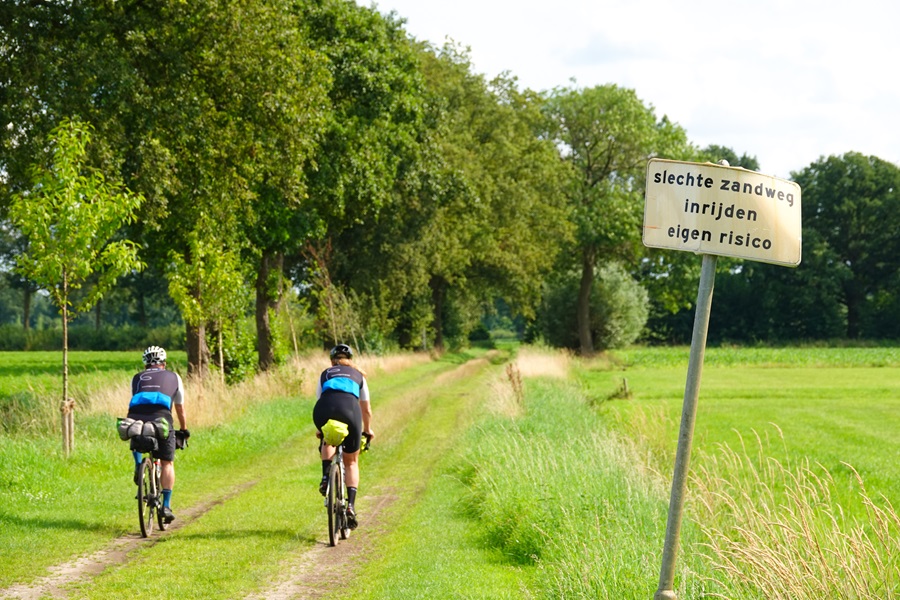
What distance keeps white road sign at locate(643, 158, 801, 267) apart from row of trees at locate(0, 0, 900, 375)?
40.7 feet

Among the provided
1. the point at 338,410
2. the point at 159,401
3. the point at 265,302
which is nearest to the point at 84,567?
the point at 159,401

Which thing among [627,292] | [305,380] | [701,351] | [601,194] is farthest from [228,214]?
[627,292]

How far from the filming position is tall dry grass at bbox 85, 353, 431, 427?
19812mm

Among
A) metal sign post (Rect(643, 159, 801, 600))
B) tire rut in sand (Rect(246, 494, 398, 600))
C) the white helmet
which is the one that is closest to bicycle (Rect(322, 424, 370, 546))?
tire rut in sand (Rect(246, 494, 398, 600))

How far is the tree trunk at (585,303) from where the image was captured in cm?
5934

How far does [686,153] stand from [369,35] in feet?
98.1

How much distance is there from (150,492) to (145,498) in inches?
7.8

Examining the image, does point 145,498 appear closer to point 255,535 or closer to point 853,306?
point 255,535

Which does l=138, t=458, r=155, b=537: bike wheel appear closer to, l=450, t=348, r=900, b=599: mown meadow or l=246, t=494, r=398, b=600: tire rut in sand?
l=246, t=494, r=398, b=600: tire rut in sand

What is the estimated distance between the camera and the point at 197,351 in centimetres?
2561

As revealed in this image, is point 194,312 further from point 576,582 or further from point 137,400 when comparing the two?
point 576,582

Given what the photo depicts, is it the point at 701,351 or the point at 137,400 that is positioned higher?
the point at 701,351

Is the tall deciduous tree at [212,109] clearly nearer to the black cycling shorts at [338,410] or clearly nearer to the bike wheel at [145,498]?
the bike wheel at [145,498]

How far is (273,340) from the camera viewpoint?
3234 centimetres
